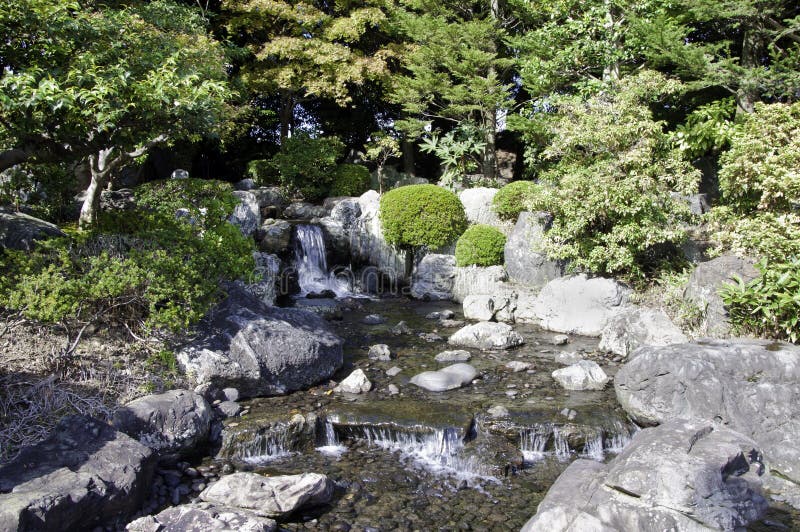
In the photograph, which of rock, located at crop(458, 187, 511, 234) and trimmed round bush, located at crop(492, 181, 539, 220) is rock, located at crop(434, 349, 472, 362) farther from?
rock, located at crop(458, 187, 511, 234)

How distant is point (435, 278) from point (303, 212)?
5.50 metres

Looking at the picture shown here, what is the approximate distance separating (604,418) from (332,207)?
1246 cm

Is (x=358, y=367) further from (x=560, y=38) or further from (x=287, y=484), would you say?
(x=560, y=38)

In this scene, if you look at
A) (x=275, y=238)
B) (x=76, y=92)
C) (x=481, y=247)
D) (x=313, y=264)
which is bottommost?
(x=313, y=264)

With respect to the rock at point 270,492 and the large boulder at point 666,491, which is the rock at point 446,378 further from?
the large boulder at point 666,491

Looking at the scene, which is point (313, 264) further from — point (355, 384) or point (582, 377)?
point (582, 377)

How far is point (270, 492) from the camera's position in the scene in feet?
18.8

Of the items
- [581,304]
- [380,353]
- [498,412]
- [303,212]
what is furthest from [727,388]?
[303,212]

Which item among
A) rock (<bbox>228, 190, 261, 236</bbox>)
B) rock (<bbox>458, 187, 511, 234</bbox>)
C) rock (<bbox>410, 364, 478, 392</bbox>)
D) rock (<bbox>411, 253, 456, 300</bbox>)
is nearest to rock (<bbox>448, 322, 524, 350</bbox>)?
rock (<bbox>410, 364, 478, 392</bbox>)

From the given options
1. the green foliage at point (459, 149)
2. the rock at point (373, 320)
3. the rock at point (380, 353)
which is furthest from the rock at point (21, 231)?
the green foliage at point (459, 149)

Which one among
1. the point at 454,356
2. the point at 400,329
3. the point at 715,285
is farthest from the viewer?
the point at 400,329

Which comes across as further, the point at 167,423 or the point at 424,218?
the point at 424,218

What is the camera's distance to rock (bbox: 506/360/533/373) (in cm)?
966

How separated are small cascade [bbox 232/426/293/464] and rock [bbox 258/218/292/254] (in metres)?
9.49
